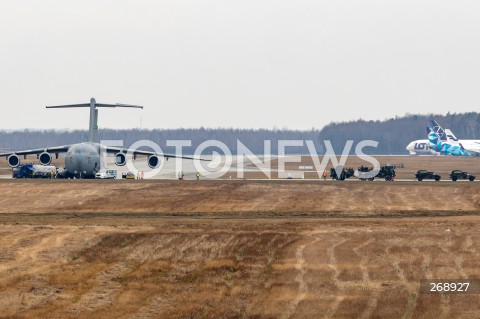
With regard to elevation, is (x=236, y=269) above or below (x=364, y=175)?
below

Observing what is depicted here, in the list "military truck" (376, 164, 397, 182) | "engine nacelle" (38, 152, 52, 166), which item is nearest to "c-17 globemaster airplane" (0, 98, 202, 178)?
"engine nacelle" (38, 152, 52, 166)

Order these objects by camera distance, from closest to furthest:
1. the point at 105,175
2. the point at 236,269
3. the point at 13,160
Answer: the point at 236,269 → the point at 13,160 → the point at 105,175

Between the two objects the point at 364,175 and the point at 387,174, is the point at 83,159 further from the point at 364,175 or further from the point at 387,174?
the point at 387,174

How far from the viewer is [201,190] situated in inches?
2367

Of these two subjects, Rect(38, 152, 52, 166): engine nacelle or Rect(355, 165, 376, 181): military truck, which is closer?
Rect(38, 152, 52, 166): engine nacelle

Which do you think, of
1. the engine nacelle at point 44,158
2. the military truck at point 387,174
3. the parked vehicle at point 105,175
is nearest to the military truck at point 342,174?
the military truck at point 387,174

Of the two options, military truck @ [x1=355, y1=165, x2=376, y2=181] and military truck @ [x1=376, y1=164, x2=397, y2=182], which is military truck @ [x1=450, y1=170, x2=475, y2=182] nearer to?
military truck @ [x1=376, y1=164, x2=397, y2=182]

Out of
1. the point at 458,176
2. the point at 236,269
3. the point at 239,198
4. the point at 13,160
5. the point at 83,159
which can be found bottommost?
the point at 236,269

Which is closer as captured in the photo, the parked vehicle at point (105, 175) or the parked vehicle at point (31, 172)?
the parked vehicle at point (105, 175)

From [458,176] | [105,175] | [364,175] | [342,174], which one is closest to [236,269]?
[105,175]

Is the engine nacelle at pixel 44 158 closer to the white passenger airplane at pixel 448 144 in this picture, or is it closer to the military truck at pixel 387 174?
the military truck at pixel 387 174

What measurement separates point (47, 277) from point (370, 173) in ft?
177

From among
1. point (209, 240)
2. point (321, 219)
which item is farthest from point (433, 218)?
point (209, 240)

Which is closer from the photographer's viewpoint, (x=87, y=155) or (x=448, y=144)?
(x=87, y=155)
